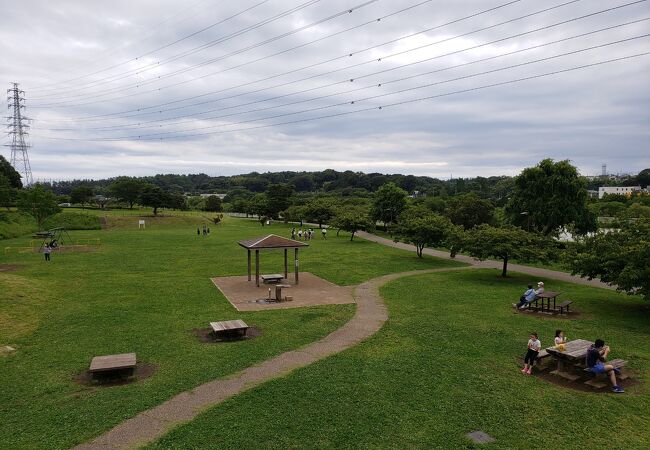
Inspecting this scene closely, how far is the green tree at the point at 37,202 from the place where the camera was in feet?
168

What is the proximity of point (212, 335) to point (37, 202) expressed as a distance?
46978mm

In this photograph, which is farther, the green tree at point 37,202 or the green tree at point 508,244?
the green tree at point 37,202

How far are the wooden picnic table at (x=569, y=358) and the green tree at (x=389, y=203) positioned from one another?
49.2 m

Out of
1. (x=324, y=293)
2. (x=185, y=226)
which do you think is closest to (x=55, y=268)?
(x=324, y=293)

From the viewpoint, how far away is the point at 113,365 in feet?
38.2

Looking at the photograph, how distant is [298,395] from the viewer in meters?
10.7

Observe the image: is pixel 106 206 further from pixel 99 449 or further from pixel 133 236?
pixel 99 449

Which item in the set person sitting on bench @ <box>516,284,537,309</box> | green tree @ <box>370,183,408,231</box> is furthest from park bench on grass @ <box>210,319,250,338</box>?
green tree @ <box>370,183,408,231</box>

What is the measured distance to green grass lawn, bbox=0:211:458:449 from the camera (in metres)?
9.94

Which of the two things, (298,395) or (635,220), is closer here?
(298,395)

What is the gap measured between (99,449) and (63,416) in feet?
6.41

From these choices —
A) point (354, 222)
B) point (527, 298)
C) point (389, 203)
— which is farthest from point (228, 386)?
point (389, 203)

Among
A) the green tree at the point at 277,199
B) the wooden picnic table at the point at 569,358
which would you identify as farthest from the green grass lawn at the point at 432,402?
the green tree at the point at 277,199

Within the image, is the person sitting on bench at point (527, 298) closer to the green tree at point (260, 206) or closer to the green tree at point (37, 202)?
the green tree at point (37, 202)
